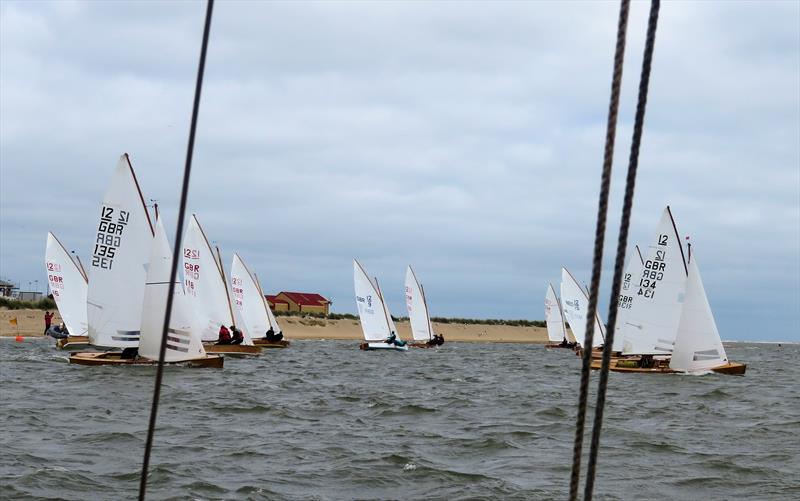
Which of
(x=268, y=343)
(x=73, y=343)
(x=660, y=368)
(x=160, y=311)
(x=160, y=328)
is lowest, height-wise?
(x=73, y=343)

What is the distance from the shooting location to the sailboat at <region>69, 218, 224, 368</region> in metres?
28.9

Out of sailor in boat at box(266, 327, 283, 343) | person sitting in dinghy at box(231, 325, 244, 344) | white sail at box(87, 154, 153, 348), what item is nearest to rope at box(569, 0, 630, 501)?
white sail at box(87, 154, 153, 348)

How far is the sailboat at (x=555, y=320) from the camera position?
8119 centimetres

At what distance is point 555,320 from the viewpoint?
273 ft

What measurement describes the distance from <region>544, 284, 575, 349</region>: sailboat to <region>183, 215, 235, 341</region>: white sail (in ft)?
133

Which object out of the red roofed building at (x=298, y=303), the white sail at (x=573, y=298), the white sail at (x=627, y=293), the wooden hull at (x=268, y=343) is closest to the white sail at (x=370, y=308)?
the wooden hull at (x=268, y=343)

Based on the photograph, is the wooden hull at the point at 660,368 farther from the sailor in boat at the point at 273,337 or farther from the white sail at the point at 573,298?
the white sail at the point at 573,298

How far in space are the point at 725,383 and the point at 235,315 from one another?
23.8 m

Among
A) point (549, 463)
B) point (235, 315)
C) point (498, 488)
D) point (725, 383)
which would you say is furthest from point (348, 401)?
point (235, 315)

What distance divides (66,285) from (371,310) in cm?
1907

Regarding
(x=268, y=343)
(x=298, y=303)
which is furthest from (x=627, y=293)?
(x=298, y=303)

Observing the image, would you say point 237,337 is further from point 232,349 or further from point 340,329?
point 340,329

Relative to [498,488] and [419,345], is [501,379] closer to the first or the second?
[498,488]

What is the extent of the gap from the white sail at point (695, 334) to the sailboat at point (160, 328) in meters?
15.9
